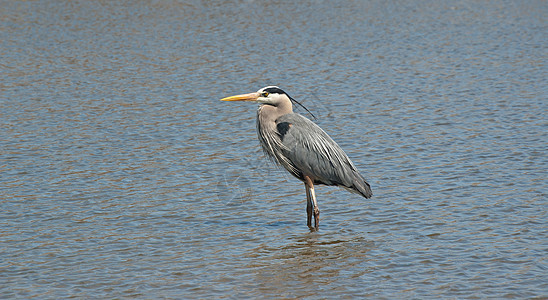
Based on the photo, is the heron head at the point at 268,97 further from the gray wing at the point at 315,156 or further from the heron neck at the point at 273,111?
the gray wing at the point at 315,156

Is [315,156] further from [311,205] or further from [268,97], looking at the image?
[268,97]

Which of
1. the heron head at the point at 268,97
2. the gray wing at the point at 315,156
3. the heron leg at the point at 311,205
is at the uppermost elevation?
the heron head at the point at 268,97

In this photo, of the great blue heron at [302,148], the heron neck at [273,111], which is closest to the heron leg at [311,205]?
the great blue heron at [302,148]

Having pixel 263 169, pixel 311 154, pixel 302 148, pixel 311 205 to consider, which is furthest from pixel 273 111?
pixel 263 169

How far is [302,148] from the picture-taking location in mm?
8992

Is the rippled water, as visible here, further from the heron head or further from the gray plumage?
the heron head

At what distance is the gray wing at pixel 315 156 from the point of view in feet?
29.6

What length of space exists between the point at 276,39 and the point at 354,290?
17.8 m

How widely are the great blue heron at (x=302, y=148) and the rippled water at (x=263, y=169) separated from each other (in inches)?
20.3

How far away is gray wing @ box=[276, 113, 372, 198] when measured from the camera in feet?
29.6

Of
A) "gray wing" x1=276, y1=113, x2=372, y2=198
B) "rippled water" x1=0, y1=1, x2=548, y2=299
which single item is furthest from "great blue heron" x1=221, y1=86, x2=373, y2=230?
"rippled water" x1=0, y1=1, x2=548, y2=299

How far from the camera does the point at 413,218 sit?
9172mm

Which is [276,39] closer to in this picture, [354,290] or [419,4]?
[419,4]

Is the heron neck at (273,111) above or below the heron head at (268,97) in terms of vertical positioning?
below
